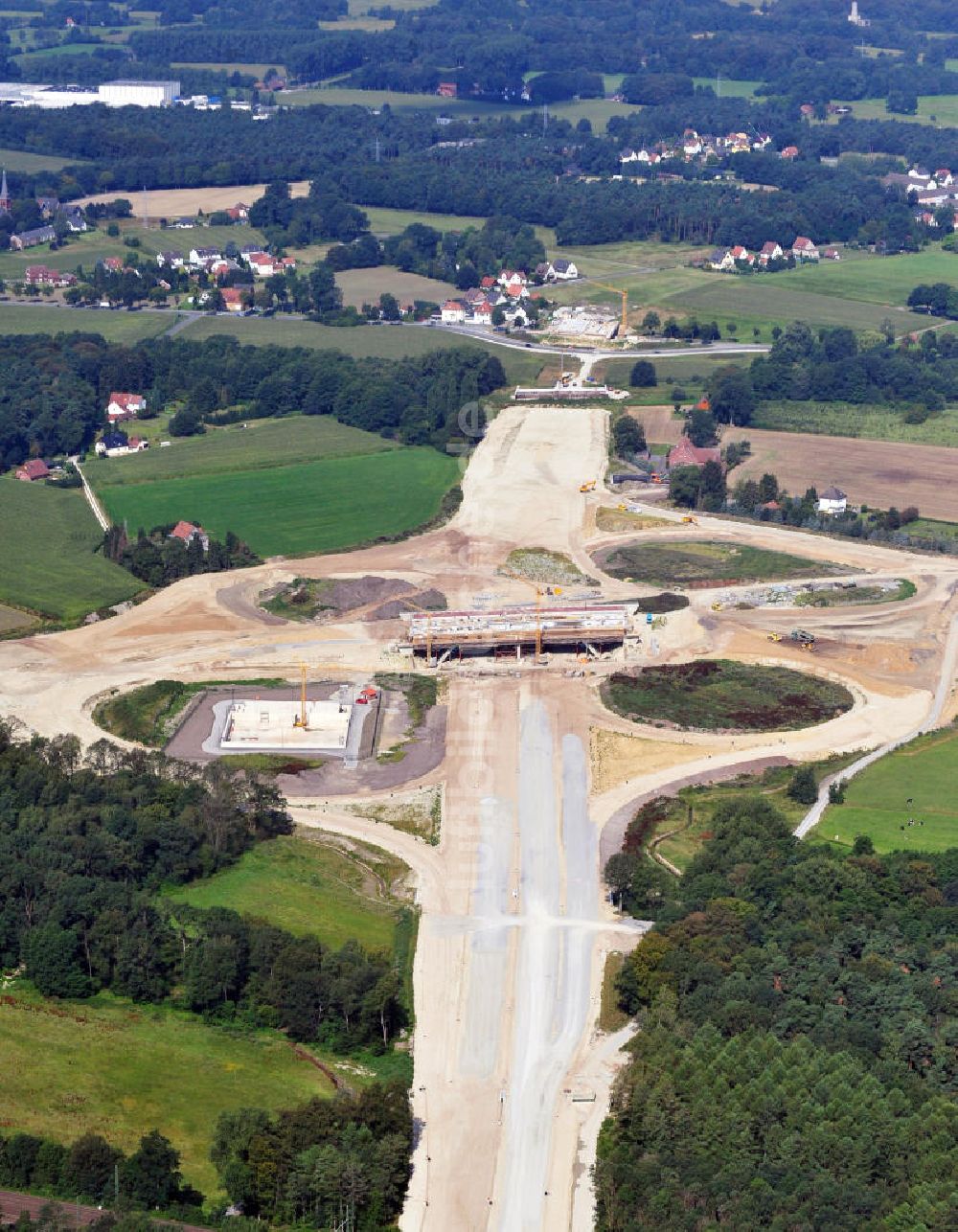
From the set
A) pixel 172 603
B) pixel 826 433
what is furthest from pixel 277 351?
pixel 172 603

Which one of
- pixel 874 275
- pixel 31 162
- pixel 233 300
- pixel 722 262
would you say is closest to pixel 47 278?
pixel 233 300

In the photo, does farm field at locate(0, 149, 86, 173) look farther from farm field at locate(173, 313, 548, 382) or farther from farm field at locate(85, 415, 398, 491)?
farm field at locate(85, 415, 398, 491)

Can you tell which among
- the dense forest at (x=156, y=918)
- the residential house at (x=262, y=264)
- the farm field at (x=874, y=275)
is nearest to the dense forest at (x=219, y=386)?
the residential house at (x=262, y=264)

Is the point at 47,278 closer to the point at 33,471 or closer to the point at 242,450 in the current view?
the point at 242,450

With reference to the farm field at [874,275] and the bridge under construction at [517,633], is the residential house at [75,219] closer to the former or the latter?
the farm field at [874,275]

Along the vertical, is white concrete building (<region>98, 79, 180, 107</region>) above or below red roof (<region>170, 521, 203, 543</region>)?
above

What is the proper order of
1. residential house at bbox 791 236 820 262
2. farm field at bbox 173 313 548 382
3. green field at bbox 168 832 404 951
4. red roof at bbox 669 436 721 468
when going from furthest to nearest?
residential house at bbox 791 236 820 262 < farm field at bbox 173 313 548 382 < red roof at bbox 669 436 721 468 < green field at bbox 168 832 404 951

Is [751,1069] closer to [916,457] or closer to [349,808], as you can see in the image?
[349,808]

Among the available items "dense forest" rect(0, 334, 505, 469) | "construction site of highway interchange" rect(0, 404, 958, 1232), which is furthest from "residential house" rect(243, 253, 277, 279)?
"construction site of highway interchange" rect(0, 404, 958, 1232)
